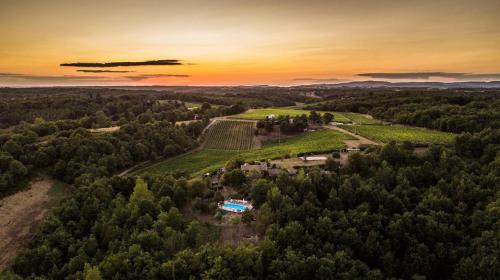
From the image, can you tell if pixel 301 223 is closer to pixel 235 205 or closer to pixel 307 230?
pixel 307 230

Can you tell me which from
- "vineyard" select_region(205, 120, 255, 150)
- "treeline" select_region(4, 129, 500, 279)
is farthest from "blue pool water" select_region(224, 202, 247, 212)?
"vineyard" select_region(205, 120, 255, 150)

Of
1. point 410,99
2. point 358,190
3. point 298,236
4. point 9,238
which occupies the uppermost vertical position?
point 410,99

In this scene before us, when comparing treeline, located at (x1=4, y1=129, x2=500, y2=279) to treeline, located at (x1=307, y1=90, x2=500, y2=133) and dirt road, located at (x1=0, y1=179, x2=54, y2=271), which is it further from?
treeline, located at (x1=307, y1=90, x2=500, y2=133)

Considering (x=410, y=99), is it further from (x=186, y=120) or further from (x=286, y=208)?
(x=286, y=208)

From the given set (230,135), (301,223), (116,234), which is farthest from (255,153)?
(116,234)

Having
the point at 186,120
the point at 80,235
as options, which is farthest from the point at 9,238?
the point at 186,120

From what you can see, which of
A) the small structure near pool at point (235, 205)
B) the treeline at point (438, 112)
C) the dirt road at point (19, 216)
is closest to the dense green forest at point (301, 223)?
the small structure near pool at point (235, 205)
